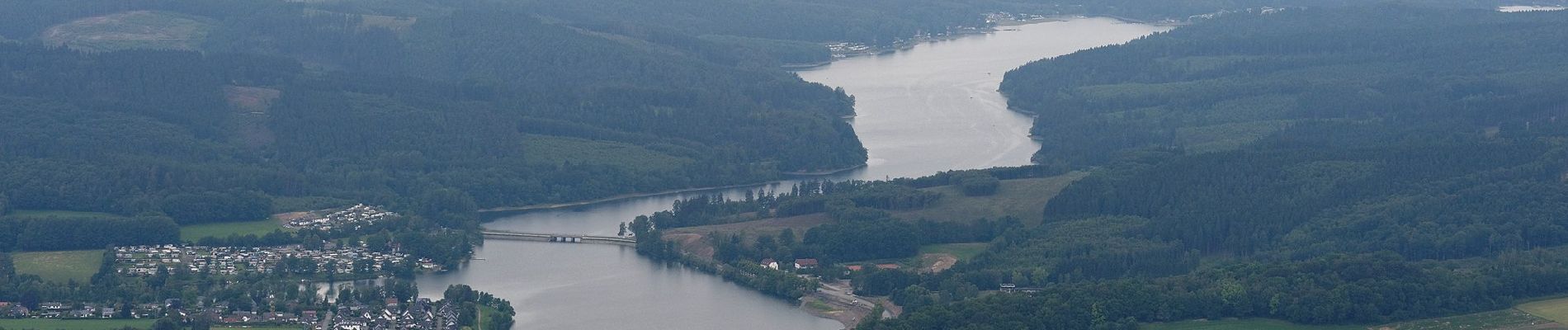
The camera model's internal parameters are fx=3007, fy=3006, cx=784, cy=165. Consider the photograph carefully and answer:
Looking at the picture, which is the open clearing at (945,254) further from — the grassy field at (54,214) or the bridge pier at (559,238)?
the grassy field at (54,214)

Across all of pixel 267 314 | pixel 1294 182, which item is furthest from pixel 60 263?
pixel 1294 182

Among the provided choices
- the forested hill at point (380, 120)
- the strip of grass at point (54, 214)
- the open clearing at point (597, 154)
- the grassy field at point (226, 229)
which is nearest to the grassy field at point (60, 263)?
the grassy field at point (226, 229)

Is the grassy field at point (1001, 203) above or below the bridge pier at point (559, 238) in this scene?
above

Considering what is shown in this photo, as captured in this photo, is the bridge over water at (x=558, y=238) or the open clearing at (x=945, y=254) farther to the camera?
the bridge over water at (x=558, y=238)

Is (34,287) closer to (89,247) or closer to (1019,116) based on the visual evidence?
(89,247)

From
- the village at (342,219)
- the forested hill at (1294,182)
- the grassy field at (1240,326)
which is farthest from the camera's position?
the village at (342,219)

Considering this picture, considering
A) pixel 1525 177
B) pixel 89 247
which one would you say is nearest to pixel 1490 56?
pixel 1525 177

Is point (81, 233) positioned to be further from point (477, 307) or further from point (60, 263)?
point (477, 307)
